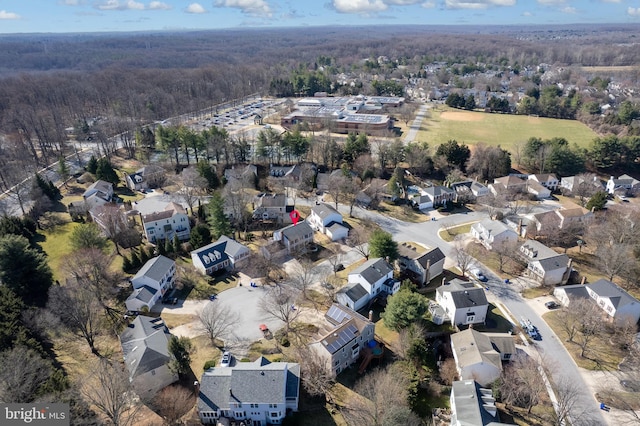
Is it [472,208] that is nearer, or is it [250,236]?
[250,236]

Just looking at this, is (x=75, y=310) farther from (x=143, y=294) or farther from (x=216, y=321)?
(x=216, y=321)

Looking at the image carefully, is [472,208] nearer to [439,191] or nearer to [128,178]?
[439,191]

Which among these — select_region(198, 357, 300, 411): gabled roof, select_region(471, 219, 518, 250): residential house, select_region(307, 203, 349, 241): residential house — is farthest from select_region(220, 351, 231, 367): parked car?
select_region(471, 219, 518, 250): residential house

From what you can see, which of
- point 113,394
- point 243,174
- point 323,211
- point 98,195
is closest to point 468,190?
point 323,211

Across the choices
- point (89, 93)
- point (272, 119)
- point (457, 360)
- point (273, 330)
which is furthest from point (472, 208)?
point (89, 93)

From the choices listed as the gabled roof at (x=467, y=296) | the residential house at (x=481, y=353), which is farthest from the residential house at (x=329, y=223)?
the residential house at (x=481, y=353)
